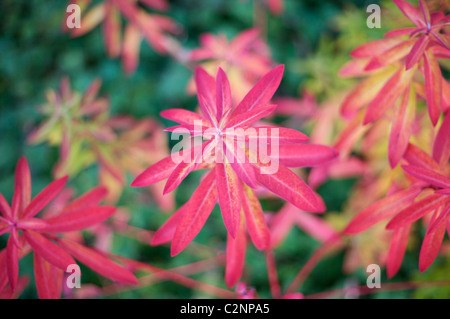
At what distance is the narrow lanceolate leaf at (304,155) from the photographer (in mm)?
508

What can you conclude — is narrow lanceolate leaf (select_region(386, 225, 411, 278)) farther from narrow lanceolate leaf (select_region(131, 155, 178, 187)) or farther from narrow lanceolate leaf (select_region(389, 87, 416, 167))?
narrow lanceolate leaf (select_region(131, 155, 178, 187))

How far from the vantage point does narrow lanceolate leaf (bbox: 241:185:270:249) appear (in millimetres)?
530

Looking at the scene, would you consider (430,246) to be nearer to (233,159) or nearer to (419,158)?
(419,158)

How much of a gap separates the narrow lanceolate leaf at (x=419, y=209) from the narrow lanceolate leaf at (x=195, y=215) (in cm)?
31

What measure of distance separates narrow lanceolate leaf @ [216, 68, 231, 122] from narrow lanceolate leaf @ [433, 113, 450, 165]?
1.27ft

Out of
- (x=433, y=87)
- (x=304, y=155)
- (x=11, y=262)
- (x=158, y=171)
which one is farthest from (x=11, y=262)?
(x=433, y=87)

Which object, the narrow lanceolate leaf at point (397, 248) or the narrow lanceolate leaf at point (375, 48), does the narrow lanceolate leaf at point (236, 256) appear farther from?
the narrow lanceolate leaf at point (375, 48)

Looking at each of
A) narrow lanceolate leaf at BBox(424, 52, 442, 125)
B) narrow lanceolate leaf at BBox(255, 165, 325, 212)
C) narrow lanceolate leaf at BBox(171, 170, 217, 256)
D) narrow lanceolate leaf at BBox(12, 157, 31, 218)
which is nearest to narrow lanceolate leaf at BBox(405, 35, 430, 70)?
narrow lanceolate leaf at BBox(424, 52, 442, 125)

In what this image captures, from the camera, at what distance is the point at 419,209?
51cm

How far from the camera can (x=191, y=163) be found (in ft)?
1.53

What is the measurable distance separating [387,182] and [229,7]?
1074 mm

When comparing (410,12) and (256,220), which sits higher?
(410,12)

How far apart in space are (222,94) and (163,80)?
1.03m
